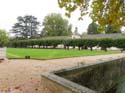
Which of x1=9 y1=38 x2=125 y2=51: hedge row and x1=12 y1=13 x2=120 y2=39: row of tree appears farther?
x1=12 y1=13 x2=120 y2=39: row of tree

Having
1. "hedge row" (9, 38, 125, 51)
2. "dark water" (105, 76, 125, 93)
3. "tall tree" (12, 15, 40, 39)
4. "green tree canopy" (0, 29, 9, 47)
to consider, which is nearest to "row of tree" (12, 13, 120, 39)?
"tall tree" (12, 15, 40, 39)

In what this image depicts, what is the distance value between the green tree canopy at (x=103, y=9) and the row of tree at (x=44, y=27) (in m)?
69.7

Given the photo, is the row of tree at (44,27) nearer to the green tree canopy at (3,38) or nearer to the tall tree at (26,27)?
the tall tree at (26,27)

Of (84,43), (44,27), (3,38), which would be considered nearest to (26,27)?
(44,27)

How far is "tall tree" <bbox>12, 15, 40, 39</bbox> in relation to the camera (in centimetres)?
8464

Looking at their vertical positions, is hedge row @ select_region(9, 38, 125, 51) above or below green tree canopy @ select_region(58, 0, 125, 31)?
below

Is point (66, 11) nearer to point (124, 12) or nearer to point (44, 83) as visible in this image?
point (124, 12)

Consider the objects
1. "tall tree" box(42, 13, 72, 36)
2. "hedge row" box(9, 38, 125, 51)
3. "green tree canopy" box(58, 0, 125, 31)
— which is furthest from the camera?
"tall tree" box(42, 13, 72, 36)

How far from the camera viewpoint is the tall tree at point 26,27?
278 ft

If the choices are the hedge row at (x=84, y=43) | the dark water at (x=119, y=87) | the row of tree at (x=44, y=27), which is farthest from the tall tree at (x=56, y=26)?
the dark water at (x=119, y=87)

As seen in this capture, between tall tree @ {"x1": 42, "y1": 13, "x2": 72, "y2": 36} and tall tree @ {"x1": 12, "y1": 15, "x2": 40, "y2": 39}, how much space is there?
22.0 ft

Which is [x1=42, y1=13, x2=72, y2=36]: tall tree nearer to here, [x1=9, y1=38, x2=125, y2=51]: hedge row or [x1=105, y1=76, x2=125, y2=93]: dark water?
A: [x1=9, y1=38, x2=125, y2=51]: hedge row

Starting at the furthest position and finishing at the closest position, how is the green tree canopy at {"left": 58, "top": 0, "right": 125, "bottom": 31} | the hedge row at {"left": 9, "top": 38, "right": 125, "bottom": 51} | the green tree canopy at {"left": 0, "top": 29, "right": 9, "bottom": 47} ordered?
the green tree canopy at {"left": 0, "top": 29, "right": 9, "bottom": 47} → the hedge row at {"left": 9, "top": 38, "right": 125, "bottom": 51} → the green tree canopy at {"left": 58, "top": 0, "right": 125, "bottom": 31}

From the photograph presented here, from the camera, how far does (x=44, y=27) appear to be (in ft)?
275
